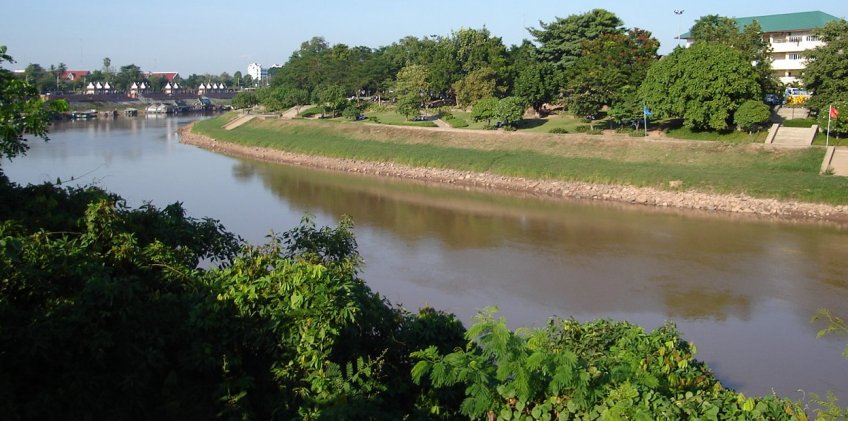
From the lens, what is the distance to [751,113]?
96.6 ft

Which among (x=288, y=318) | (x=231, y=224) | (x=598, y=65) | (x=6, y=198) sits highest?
(x=598, y=65)

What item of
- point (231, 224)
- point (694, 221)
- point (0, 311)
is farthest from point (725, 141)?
point (0, 311)

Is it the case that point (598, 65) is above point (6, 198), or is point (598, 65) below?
above

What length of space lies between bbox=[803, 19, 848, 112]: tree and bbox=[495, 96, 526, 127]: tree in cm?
1354

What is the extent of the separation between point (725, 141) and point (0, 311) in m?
29.2

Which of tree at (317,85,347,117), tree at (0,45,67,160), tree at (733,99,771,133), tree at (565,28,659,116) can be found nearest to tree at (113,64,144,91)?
tree at (317,85,347,117)

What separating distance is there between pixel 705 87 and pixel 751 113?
2.25 metres

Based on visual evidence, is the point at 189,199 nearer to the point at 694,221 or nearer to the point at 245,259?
the point at 694,221

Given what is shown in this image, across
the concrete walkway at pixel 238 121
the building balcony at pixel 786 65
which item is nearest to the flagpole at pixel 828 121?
the building balcony at pixel 786 65

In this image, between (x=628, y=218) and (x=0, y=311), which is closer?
(x=0, y=311)

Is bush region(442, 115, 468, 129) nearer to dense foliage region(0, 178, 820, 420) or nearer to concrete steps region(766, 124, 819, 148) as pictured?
concrete steps region(766, 124, 819, 148)

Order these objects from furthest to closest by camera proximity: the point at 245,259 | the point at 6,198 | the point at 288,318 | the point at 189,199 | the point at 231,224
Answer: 1. the point at 189,199
2. the point at 231,224
3. the point at 6,198
4. the point at 245,259
5. the point at 288,318

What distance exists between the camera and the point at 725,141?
1185 inches

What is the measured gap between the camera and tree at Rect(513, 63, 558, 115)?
1599 inches
